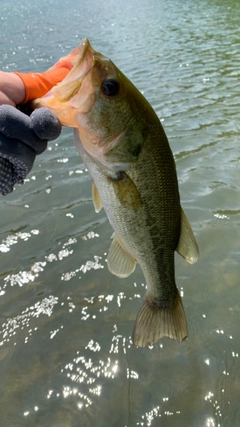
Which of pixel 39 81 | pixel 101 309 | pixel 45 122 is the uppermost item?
pixel 39 81

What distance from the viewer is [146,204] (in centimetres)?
222

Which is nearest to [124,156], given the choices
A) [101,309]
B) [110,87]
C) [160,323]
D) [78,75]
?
[110,87]

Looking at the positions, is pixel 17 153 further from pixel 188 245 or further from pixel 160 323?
pixel 160 323

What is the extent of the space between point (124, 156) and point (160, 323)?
133cm

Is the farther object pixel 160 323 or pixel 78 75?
pixel 160 323

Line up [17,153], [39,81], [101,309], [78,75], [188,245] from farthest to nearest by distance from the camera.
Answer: [101,309], [188,245], [39,81], [17,153], [78,75]

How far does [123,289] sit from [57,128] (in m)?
2.59

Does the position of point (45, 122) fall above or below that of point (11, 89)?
below

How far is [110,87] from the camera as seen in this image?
1960 millimetres

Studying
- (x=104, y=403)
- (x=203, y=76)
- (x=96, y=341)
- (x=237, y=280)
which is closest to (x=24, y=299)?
(x=96, y=341)

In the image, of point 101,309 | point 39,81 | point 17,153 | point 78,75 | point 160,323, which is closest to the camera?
point 78,75

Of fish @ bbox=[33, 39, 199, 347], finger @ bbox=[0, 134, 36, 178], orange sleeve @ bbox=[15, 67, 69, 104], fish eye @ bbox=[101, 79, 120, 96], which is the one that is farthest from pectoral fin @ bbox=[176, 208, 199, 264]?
orange sleeve @ bbox=[15, 67, 69, 104]

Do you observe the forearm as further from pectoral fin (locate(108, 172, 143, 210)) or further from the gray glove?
pectoral fin (locate(108, 172, 143, 210))

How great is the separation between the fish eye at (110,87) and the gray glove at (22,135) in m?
0.30
